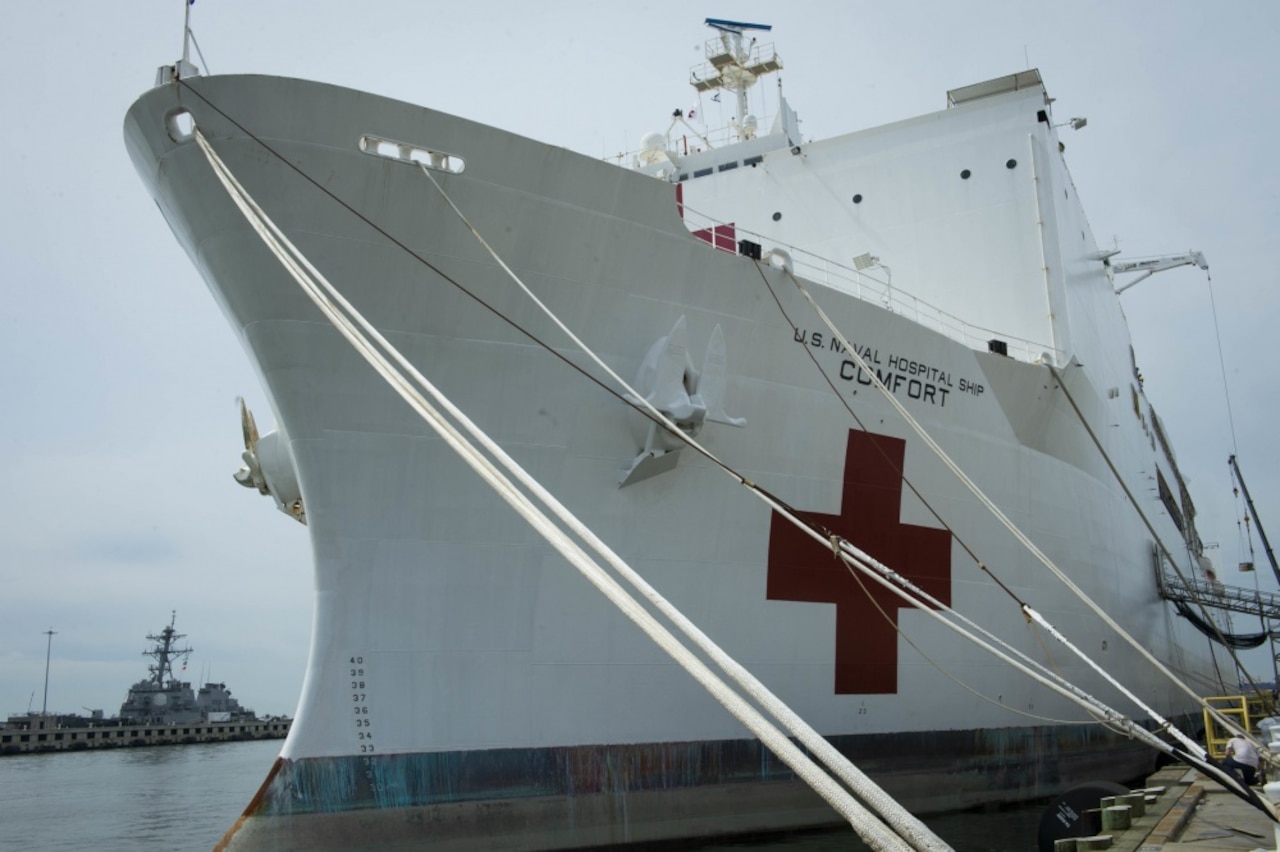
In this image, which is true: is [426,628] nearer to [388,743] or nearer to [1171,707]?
[388,743]

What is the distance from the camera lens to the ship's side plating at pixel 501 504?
5016 mm

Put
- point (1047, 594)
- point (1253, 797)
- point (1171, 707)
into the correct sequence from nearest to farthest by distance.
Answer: point (1253, 797) < point (1047, 594) < point (1171, 707)

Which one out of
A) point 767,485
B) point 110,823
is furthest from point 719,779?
point 110,823

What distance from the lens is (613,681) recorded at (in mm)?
5449

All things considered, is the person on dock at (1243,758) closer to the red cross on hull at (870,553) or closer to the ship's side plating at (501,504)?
the ship's side plating at (501,504)

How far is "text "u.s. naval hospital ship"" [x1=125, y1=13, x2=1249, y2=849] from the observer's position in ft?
16.4

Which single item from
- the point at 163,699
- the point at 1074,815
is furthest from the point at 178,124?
the point at 163,699

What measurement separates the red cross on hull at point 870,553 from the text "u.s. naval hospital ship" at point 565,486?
2 cm

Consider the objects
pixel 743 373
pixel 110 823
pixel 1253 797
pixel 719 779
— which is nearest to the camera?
pixel 1253 797

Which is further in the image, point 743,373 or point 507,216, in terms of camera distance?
point 743,373

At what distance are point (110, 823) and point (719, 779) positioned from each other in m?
7.30

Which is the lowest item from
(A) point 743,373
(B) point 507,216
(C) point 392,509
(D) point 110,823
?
(D) point 110,823

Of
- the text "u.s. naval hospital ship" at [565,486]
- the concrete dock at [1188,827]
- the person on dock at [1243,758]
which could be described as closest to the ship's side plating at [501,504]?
the text "u.s. naval hospital ship" at [565,486]

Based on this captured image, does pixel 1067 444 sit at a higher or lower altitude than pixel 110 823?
higher
